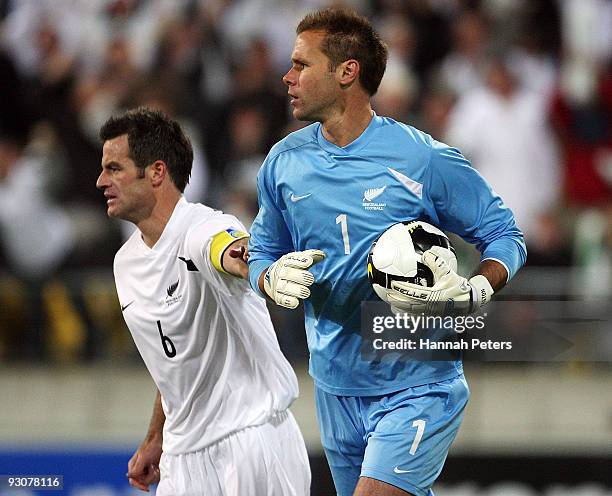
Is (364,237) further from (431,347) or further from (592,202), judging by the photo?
(592,202)

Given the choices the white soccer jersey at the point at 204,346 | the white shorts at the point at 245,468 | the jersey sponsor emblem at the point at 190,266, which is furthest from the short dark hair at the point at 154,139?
the white shorts at the point at 245,468

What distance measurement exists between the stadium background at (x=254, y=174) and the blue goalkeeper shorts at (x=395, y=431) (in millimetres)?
3043

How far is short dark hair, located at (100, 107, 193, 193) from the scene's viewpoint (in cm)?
512

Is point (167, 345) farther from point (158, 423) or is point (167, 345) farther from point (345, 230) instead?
point (345, 230)

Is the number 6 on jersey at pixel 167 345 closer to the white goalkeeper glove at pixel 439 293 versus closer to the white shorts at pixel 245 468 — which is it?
the white shorts at pixel 245 468

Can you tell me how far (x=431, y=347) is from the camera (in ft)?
15.4

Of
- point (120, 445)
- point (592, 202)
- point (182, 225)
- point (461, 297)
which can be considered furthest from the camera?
point (592, 202)

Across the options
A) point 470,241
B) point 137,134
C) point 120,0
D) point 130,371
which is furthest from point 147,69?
point 470,241

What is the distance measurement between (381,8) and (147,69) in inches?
82.3

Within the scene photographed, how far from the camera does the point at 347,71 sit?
4711 mm

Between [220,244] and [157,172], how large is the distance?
1.73 ft

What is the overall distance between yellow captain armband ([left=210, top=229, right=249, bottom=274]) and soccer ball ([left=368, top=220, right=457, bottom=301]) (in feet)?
2.04

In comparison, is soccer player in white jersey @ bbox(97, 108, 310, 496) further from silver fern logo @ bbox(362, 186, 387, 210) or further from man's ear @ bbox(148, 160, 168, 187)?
silver fern logo @ bbox(362, 186, 387, 210)

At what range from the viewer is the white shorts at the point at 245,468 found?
4.89 meters
